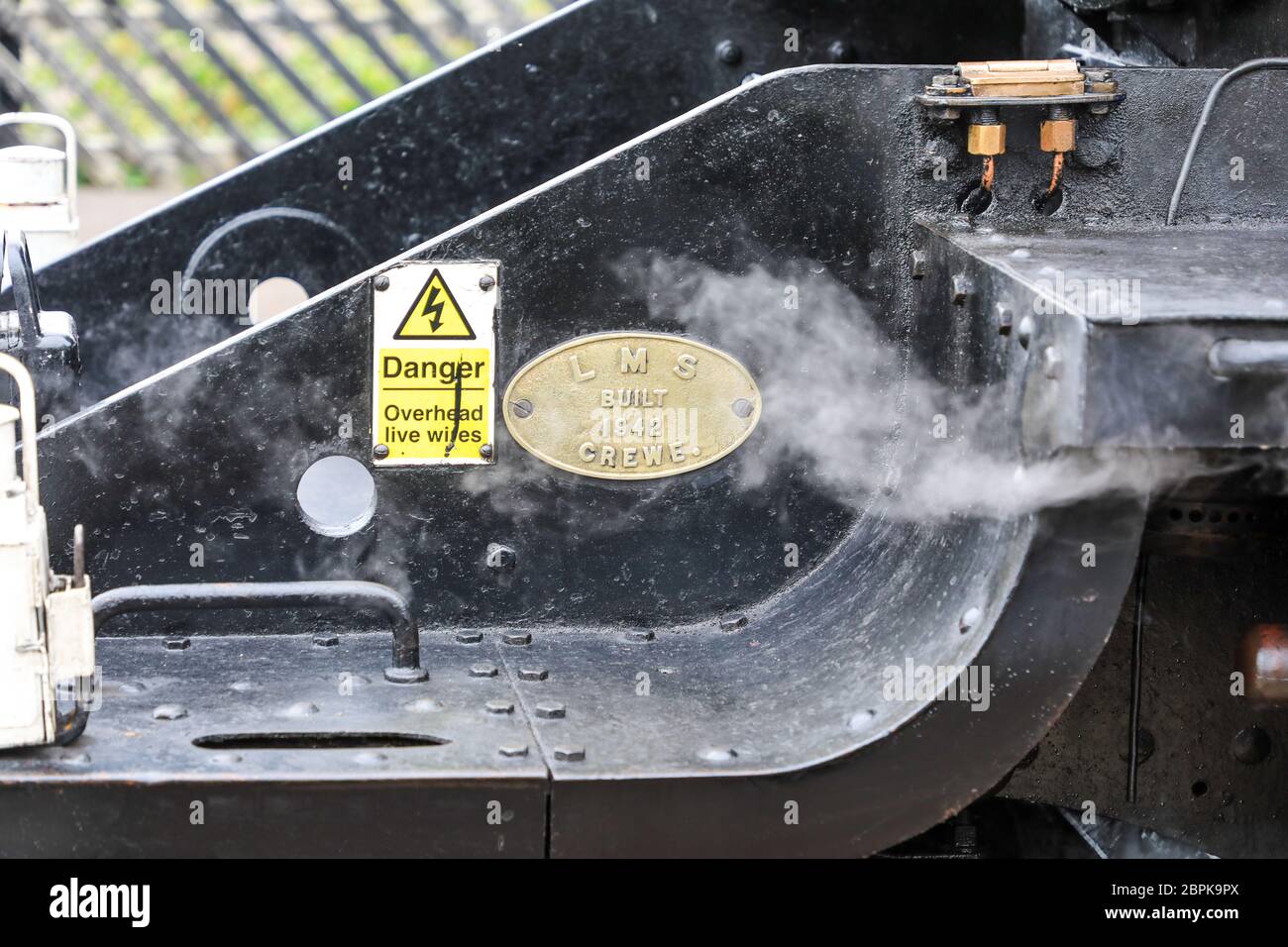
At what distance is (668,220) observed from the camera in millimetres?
2236

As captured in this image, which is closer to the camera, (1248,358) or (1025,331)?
(1248,358)

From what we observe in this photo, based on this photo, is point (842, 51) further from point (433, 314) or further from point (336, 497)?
point (336, 497)

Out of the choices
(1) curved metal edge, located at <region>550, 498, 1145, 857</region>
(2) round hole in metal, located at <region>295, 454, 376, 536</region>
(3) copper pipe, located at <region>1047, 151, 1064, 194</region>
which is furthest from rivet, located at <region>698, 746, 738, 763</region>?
→ (3) copper pipe, located at <region>1047, 151, 1064, 194</region>

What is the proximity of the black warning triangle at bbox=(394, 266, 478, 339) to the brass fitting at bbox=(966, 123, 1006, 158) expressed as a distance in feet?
2.05

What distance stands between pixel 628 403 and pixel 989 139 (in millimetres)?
516

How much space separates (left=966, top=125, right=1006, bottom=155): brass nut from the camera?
214 cm

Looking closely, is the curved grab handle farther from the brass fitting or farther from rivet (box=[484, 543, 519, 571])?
the brass fitting

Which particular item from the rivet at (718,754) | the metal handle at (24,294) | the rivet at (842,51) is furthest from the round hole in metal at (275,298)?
the rivet at (718,754)

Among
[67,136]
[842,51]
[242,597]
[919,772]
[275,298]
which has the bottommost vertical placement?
[919,772]

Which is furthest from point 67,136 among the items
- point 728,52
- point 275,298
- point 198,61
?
point 198,61

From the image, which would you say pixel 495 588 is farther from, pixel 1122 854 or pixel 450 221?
pixel 450 221

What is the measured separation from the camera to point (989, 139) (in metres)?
2.15

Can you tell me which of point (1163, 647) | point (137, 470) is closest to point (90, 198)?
point (137, 470)

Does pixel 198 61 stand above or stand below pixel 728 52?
above
